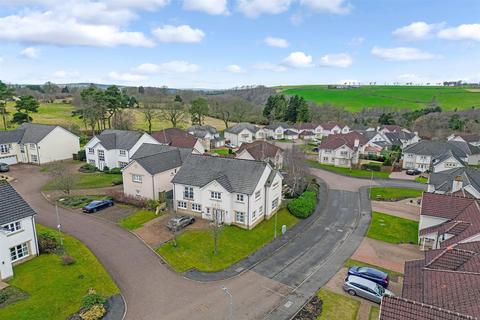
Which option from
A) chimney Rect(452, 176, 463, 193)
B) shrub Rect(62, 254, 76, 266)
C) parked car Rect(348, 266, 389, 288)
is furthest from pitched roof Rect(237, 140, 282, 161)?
shrub Rect(62, 254, 76, 266)

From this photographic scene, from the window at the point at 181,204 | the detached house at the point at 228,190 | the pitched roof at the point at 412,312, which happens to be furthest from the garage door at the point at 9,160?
the pitched roof at the point at 412,312

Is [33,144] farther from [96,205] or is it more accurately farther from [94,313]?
[94,313]

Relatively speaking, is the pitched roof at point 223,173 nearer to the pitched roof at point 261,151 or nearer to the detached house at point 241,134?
the pitched roof at point 261,151

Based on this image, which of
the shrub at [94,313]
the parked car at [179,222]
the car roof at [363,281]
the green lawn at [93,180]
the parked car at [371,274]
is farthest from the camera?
the green lawn at [93,180]

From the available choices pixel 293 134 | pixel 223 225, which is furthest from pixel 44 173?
pixel 293 134

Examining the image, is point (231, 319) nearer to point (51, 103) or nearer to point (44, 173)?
point (44, 173)

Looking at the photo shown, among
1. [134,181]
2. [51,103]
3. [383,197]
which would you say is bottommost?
[383,197]
